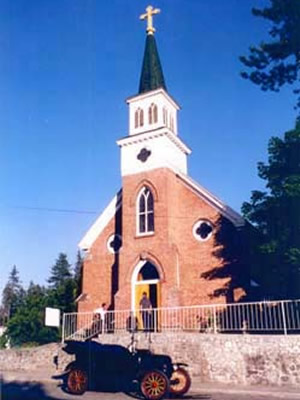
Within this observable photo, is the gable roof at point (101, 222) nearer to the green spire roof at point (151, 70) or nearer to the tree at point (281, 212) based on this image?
the green spire roof at point (151, 70)

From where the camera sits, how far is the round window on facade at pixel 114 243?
23859mm

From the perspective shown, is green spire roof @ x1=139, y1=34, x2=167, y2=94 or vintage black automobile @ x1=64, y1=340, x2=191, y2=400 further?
green spire roof @ x1=139, y1=34, x2=167, y2=94

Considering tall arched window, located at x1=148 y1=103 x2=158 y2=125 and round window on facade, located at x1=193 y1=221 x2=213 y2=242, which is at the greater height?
tall arched window, located at x1=148 y1=103 x2=158 y2=125

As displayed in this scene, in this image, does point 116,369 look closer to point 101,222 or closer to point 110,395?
point 110,395

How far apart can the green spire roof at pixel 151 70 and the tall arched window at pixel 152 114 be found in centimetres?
132

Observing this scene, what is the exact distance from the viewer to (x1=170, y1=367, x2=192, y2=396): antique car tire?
11.7 metres

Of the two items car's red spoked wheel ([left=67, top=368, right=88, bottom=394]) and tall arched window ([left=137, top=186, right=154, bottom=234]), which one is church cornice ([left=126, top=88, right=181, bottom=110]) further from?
car's red spoked wheel ([left=67, top=368, right=88, bottom=394])

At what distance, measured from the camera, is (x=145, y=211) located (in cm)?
2233

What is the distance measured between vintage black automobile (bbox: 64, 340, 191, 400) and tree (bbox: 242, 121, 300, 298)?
252 inches

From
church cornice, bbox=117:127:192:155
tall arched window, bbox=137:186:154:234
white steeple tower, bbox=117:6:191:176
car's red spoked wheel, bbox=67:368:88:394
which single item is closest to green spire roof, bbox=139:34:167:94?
white steeple tower, bbox=117:6:191:176

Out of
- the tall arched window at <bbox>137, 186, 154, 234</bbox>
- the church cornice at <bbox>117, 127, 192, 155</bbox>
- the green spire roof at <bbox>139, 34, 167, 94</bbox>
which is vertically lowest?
the tall arched window at <bbox>137, 186, 154, 234</bbox>

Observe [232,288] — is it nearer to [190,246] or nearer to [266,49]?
[190,246]

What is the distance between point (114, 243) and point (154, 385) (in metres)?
13.3

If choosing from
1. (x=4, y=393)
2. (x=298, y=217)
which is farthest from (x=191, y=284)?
(x=4, y=393)
